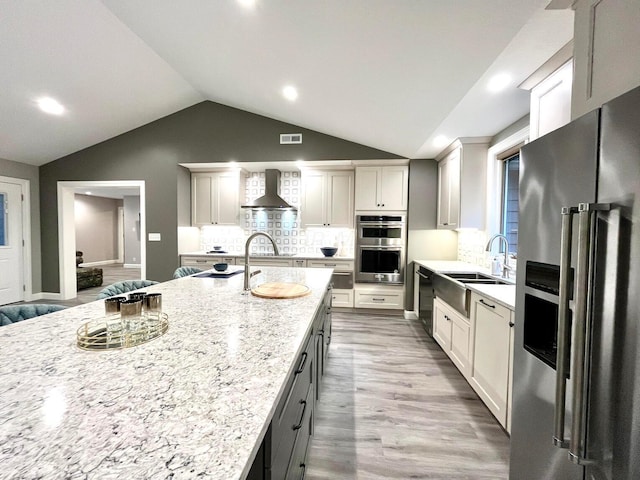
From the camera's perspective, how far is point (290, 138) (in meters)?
4.30

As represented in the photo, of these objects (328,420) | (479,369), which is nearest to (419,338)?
(479,369)

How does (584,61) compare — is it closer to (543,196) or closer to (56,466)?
(543,196)

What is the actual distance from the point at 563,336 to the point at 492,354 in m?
1.20

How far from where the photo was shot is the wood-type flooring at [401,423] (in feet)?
5.07

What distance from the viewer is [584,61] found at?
1142 mm

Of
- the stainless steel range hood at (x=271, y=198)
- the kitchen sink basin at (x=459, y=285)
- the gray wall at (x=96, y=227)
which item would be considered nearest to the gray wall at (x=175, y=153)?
the stainless steel range hood at (x=271, y=198)

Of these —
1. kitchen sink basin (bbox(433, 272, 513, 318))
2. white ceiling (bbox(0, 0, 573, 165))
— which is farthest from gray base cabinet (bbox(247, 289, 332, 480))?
white ceiling (bbox(0, 0, 573, 165))

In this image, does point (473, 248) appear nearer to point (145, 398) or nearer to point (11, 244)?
point (145, 398)

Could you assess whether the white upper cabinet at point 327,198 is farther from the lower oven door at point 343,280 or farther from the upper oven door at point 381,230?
the lower oven door at point 343,280

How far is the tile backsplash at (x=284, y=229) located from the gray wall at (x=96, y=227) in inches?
264

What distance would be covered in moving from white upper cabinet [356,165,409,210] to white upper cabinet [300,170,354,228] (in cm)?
25

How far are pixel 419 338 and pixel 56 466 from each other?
3.47 m

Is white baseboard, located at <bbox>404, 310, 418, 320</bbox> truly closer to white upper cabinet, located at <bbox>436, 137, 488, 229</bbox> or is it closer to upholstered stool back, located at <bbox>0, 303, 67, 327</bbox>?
white upper cabinet, located at <bbox>436, 137, 488, 229</bbox>

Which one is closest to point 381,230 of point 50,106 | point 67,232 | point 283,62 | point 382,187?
point 382,187
